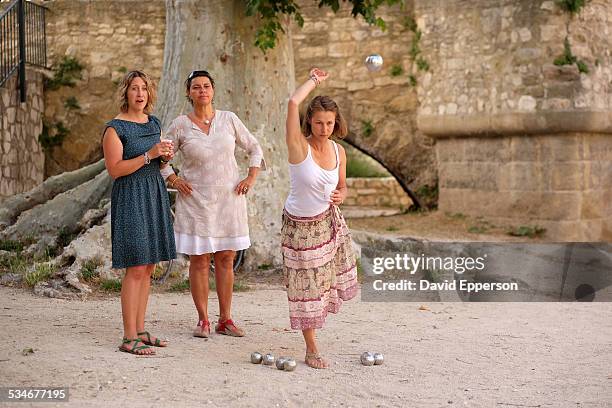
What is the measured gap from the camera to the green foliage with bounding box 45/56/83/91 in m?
12.2

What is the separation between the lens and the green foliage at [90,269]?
287 inches

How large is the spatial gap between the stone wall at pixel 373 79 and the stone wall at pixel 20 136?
3.37 m

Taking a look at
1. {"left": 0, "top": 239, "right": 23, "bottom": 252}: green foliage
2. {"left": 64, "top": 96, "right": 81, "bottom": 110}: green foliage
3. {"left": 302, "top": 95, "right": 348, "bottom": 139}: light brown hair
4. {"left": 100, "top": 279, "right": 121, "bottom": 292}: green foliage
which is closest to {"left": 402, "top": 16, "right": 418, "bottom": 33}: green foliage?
{"left": 64, "top": 96, "right": 81, "bottom": 110}: green foliage

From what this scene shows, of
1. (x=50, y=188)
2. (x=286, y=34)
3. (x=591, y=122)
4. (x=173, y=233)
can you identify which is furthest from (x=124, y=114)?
(x=591, y=122)

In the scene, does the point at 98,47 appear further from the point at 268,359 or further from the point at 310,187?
the point at 268,359

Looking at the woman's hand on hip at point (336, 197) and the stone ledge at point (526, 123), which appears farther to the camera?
the stone ledge at point (526, 123)

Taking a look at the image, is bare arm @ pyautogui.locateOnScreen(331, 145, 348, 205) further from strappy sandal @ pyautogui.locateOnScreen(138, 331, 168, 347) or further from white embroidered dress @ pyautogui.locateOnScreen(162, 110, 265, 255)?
strappy sandal @ pyautogui.locateOnScreen(138, 331, 168, 347)

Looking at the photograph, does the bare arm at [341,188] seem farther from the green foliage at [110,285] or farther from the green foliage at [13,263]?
the green foliage at [13,263]

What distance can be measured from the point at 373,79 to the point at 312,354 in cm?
763

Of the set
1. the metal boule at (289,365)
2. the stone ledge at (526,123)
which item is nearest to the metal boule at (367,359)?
the metal boule at (289,365)

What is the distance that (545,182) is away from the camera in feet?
35.0

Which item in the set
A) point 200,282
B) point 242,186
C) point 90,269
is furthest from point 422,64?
point 200,282

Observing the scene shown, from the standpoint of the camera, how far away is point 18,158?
11.7 metres

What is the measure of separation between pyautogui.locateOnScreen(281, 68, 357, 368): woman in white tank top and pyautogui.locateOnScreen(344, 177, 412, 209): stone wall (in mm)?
10745
